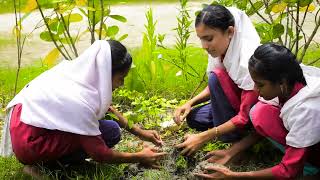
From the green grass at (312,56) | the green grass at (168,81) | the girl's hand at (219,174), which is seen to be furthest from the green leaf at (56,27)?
the green grass at (312,56)

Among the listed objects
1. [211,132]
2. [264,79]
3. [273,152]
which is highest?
[264,79]

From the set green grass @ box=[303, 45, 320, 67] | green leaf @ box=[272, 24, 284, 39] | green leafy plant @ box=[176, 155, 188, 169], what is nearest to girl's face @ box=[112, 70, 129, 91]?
green leafy plant @ box=[176, 155, 188, 169]

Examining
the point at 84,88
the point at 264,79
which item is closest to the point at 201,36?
the point at 264,79

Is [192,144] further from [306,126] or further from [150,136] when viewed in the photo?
[306,126]

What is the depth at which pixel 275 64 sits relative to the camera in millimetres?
2283

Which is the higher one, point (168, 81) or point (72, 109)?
point (72, 109)

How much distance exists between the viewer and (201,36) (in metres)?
2.68

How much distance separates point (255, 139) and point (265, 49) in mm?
602

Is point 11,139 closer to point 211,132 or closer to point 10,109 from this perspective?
point 10,109

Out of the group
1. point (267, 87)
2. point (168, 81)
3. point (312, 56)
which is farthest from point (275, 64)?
point (312, 56)

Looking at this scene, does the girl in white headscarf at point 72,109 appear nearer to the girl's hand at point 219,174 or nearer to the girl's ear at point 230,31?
the girl's hand at point 219,174

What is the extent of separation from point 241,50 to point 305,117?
573mm

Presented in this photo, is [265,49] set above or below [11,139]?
above

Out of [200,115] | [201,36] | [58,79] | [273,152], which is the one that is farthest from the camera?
[200,115]
